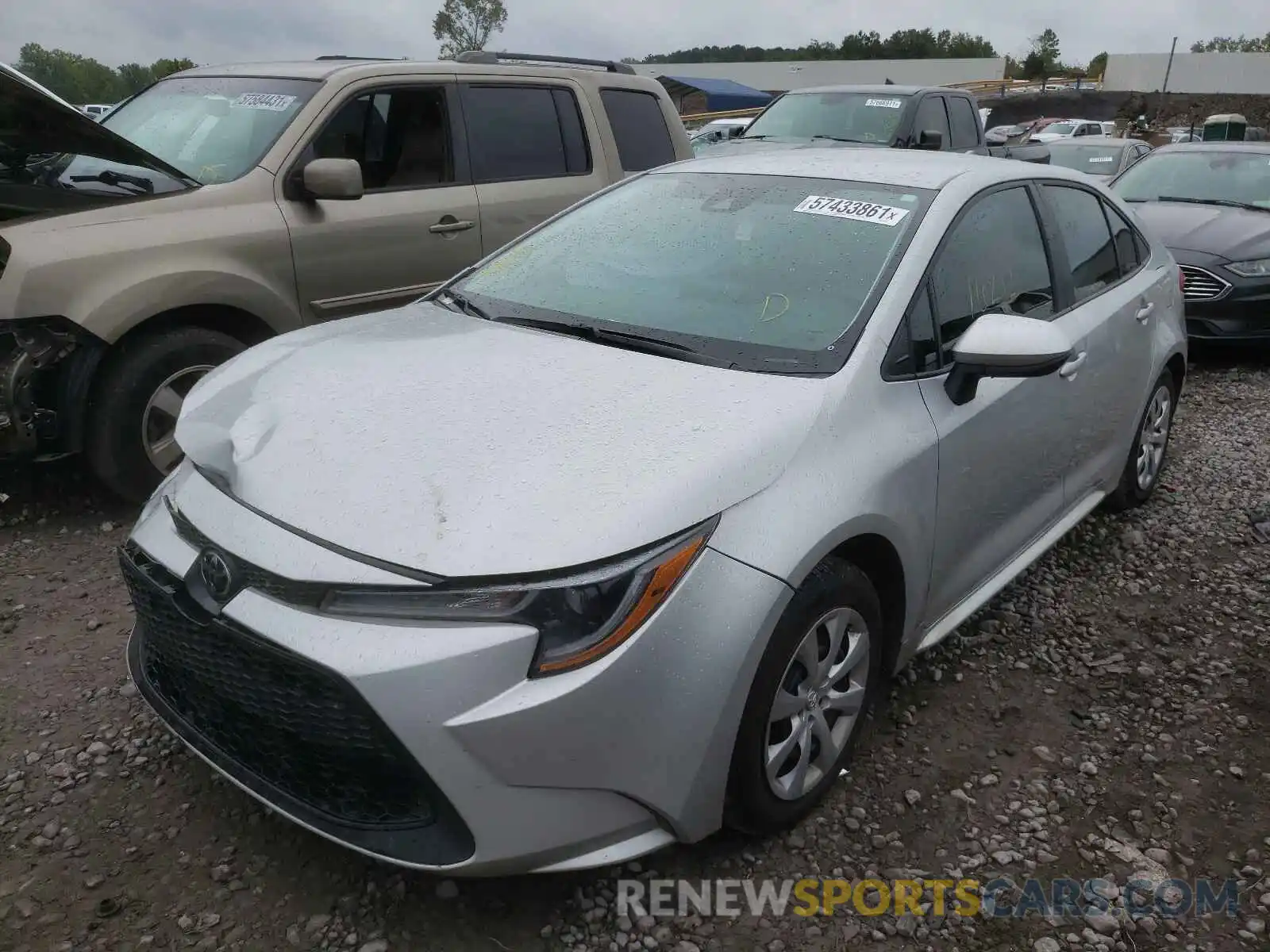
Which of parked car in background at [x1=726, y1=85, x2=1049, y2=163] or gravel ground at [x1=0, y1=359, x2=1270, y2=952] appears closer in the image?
gravel ground at [x1=0, y1=359, x2=1270, y2=952]

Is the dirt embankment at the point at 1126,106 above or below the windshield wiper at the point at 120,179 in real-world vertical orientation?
below

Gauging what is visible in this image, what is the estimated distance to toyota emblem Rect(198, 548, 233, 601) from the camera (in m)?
2.05

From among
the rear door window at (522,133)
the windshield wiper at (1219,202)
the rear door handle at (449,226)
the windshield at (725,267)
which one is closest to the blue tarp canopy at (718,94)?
the windshield wiper at (1219,202)

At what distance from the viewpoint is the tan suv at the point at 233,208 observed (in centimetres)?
375

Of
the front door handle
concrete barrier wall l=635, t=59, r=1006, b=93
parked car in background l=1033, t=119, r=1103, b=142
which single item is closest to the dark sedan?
the front door handle

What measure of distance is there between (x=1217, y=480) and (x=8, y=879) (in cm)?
521

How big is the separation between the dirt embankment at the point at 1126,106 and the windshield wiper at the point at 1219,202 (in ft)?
115

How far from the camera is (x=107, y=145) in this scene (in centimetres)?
398

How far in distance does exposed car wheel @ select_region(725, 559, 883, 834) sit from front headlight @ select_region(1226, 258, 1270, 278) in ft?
19.6

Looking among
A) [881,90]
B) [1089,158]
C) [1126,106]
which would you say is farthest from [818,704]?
[1126,106]

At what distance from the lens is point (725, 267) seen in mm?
2918

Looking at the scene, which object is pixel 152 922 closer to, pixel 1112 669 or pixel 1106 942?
pixel 1106 942

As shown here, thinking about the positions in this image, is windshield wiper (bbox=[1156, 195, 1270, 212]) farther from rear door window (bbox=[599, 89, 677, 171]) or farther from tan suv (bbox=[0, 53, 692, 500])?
tan suv (bbox=[0, 53, 692, 500])

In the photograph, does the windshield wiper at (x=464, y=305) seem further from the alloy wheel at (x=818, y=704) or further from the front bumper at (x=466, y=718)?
the alloy wheel at (x=818, y=704)
